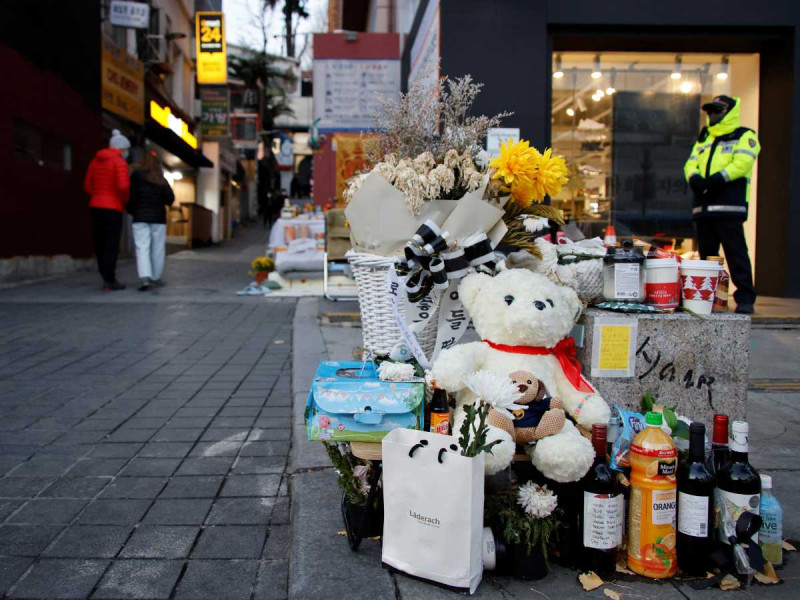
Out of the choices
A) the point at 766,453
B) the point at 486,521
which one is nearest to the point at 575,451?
the point at 486,521

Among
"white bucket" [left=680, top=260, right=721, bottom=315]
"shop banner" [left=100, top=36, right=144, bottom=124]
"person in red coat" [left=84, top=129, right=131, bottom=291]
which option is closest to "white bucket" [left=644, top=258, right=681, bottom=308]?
"white bucket" [left=680, top=260, right=721, bottom=315]

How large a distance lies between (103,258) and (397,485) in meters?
8.94

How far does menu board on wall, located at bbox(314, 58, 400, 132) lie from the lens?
1139 centimetres

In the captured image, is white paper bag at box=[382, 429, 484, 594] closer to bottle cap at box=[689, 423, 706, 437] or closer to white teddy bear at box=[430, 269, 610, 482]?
white teddy bear at box=[430, 269, 610, 482]

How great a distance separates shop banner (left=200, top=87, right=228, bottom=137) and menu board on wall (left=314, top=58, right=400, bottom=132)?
15.1 m

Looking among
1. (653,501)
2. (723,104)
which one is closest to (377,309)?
(653,501)

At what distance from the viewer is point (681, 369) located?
279 cm

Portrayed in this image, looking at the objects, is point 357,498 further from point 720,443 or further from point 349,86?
point 349,86

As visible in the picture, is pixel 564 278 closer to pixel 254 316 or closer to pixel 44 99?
pixel 254 316

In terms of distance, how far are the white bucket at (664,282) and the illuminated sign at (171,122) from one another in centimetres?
1767

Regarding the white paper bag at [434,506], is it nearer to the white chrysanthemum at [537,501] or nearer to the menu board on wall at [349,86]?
the white chrysanthemum at [537,501]

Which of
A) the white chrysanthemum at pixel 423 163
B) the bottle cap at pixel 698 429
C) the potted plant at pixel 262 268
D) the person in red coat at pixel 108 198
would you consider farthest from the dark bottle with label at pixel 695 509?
the person in red coat at pixel 108 198

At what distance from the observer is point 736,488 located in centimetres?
210

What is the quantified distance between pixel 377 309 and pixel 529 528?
1.18 metres
